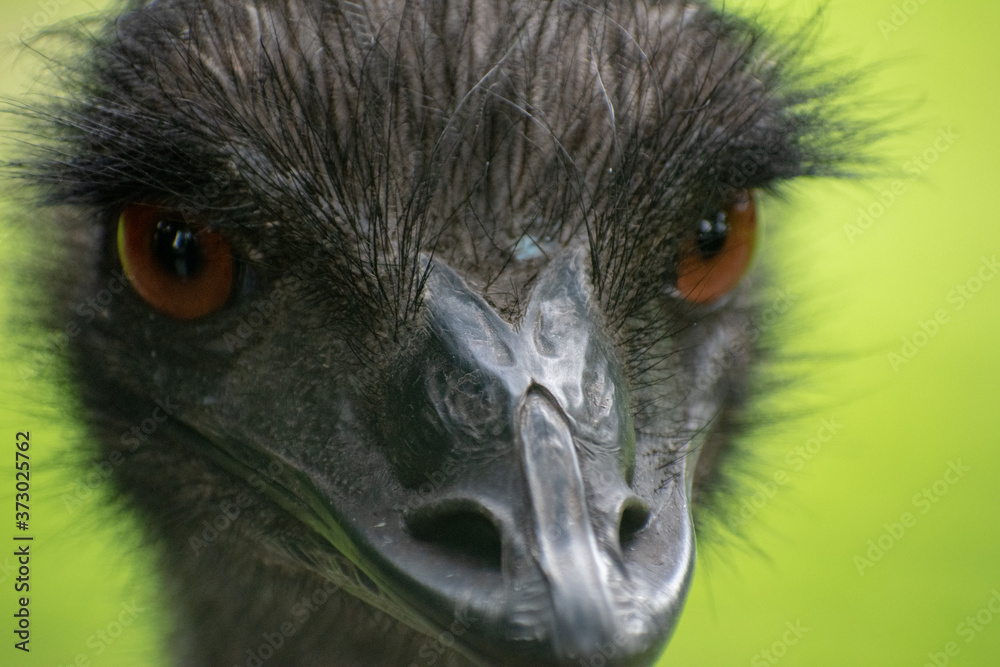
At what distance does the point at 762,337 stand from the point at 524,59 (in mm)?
917

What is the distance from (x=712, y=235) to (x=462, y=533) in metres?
0.69

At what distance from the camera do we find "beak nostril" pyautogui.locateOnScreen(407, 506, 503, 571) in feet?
4.00

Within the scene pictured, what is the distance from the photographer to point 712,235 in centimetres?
171

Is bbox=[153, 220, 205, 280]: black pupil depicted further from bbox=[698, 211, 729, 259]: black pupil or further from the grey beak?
bbox=[698, 211, 729, 259]: black pupil

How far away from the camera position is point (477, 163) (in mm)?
1509

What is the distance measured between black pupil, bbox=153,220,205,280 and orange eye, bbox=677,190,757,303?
0.69 meters

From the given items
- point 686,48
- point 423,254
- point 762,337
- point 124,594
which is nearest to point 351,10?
point 423,254
